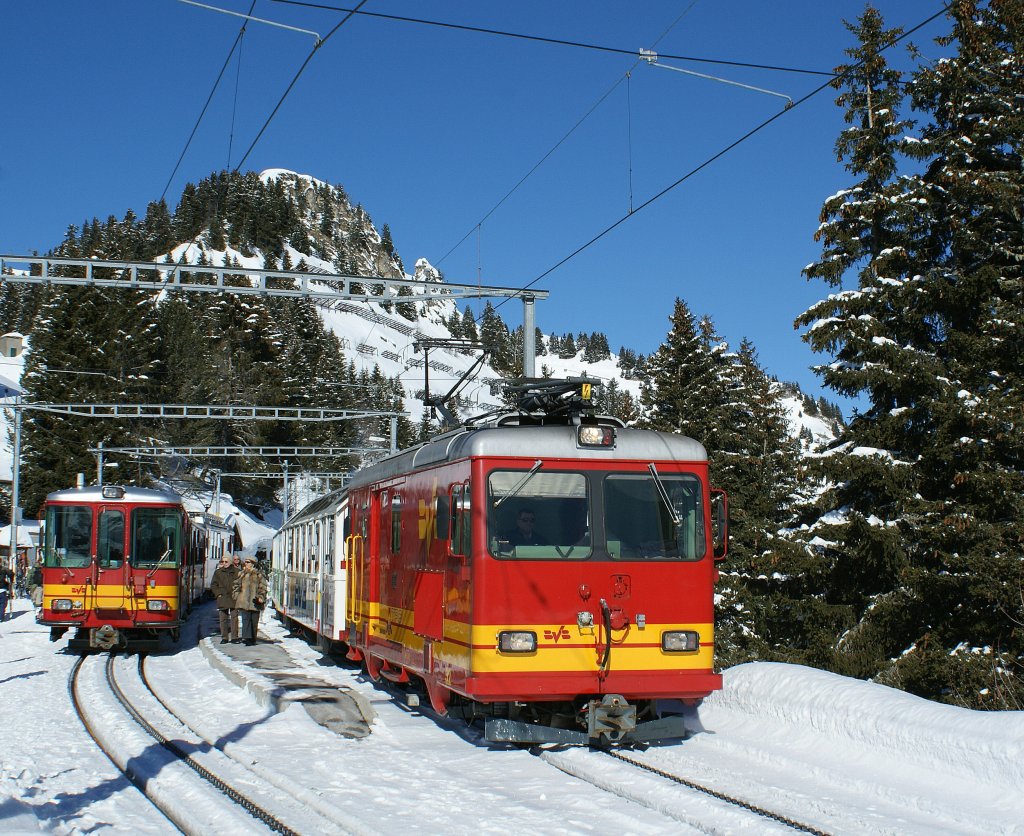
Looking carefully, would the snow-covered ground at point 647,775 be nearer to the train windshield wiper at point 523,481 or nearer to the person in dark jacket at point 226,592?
the train windshield wiper at point 523,481

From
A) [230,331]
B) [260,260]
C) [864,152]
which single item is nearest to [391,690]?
[864,152]

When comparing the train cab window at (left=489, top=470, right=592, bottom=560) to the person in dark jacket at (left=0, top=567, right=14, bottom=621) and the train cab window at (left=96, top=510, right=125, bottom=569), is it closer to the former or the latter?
the train cab window at (left=96, top=510, right=125, bottom=569)

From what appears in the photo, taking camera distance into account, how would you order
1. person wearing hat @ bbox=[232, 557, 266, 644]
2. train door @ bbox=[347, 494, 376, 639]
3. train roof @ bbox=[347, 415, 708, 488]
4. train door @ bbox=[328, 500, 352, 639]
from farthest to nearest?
person wearing hat @ bbox=[232, 557, 266, 644], train door @ bbox=[328, 500, 352, 639], train door @ bbox=[347, 494, 376, 639], train roof @ bbox=[347, 415, 708, 488]

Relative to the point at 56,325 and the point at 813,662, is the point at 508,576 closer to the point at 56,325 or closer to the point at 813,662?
the point at 813,662

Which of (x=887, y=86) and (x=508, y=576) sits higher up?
(x=887, y=86)

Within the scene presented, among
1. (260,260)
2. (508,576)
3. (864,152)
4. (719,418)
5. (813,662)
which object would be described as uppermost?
(260,260)

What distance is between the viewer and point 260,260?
185m

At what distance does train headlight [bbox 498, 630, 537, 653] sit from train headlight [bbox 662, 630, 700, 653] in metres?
1.26

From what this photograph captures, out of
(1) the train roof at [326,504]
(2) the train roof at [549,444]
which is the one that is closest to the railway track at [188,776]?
(2) the train roof at [549,444]

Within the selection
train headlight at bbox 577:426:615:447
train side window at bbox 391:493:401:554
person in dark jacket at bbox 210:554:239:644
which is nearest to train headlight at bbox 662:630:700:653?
train headlight at bbox 577:426:615:447

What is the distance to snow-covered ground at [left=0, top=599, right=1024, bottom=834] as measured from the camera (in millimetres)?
7004

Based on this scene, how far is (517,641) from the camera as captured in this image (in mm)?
9164

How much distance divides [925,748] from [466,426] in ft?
16.9

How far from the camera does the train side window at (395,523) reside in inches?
492
